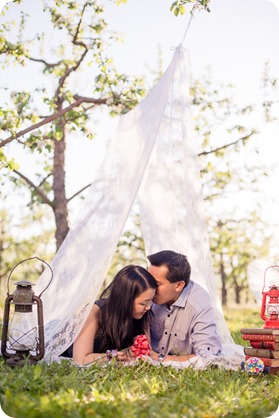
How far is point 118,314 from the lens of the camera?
4586 mm

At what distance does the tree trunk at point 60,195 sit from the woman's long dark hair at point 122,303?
4884 mm

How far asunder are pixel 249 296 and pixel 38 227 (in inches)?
370

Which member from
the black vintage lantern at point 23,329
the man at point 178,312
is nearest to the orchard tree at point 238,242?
the man at point 178,312

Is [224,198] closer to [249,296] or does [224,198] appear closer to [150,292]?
[150,292]

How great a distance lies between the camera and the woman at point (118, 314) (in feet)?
15.0

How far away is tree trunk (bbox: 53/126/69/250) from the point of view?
9570mm

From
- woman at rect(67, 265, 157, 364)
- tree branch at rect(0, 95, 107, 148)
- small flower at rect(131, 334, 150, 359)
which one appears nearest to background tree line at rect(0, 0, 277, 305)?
tree branch at rect(0, 95, 107, 148)

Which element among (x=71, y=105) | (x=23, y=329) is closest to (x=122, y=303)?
(x=23, y=329)

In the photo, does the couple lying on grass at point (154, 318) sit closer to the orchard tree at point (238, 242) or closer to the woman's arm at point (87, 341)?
the woman's arm at point (87, 341)

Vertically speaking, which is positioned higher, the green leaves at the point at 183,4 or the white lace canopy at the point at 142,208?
the green leaves at the point at 183,4

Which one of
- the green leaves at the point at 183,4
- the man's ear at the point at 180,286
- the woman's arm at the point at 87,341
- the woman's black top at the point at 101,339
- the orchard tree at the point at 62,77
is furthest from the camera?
the orchard tree at the point at 62,77

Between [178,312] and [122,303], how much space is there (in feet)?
1.94

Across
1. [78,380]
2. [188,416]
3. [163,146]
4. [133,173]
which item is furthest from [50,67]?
[188,416]

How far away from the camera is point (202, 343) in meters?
4.73
